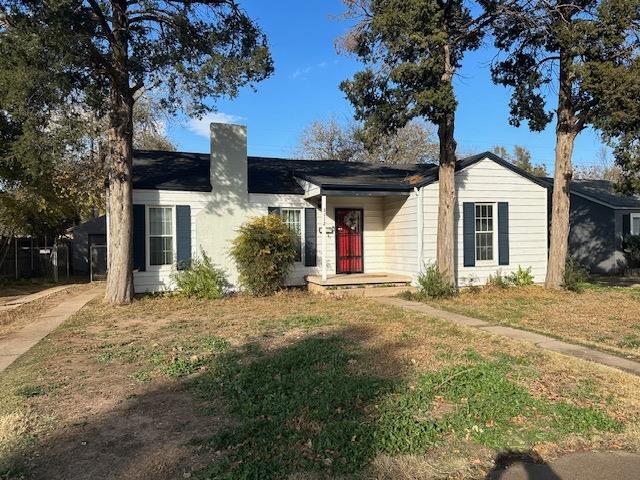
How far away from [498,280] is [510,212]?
205 cm

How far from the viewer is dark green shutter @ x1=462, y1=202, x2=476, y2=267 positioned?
13953mm

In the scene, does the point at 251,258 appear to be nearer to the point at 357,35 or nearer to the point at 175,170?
the point at 175,170

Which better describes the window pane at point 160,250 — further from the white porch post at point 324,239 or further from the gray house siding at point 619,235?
the gray house siding at point 619,235

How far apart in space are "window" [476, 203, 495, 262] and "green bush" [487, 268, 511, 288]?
456mm

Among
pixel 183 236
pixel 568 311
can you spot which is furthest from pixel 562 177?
pixel 183 236

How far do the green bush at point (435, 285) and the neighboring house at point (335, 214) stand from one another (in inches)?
43.9

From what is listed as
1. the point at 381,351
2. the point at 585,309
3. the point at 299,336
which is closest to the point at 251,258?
the point at 299,336

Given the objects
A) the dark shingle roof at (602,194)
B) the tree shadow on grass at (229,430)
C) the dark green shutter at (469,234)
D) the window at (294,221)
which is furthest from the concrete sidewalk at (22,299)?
the dark shingle roof at (602,194)

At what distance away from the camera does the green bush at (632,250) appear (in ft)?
61.8

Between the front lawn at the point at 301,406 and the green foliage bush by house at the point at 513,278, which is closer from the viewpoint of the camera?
the front lawn at the point at 301,406

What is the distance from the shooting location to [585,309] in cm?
1051

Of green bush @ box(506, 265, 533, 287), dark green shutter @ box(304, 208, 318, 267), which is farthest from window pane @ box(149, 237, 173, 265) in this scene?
green bush @ box(506, 265, 533, 287)

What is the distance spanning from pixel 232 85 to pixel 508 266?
8906 millimetres

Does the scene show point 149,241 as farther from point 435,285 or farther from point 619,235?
point 619,235
